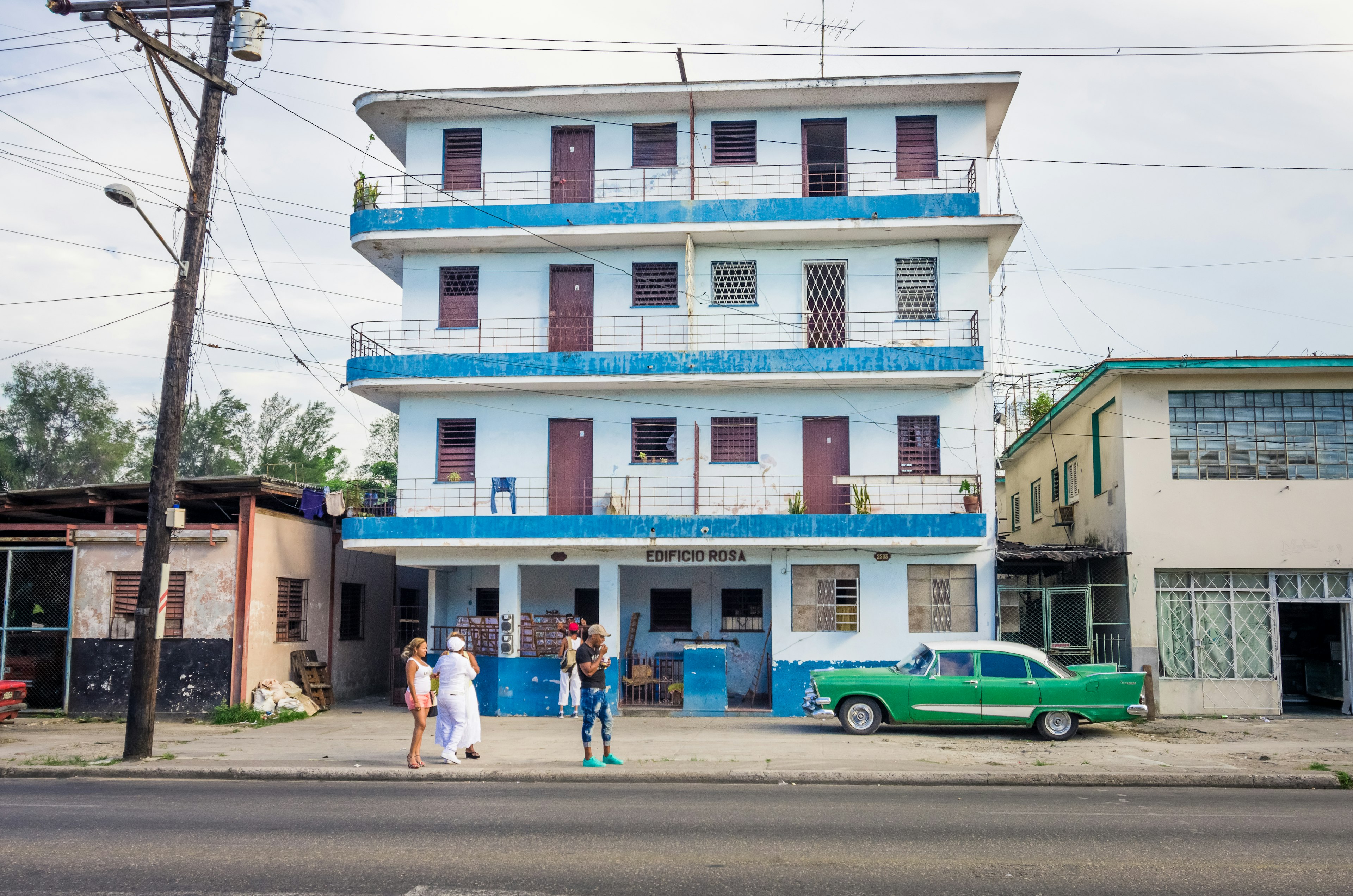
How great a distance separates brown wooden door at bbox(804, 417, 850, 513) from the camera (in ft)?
74.3

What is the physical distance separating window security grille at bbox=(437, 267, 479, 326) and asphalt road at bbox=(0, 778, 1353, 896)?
1292 centimetres

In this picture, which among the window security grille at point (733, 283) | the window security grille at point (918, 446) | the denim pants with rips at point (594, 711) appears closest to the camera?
the denim pants with rips at point (594, 711)

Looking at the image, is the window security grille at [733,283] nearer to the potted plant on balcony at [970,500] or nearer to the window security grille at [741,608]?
the potted plant on balcony at [970,500]

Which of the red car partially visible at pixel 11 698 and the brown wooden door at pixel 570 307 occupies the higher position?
the brown wooden door at pixel 570 307

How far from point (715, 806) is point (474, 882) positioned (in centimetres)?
394

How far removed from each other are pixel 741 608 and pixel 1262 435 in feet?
37.2

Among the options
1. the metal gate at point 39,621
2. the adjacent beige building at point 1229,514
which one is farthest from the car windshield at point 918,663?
the metal gate at point 39,621

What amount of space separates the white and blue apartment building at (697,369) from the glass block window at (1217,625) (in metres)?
3.37

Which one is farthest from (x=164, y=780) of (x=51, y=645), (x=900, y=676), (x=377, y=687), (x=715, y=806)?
(x=377, y=687)

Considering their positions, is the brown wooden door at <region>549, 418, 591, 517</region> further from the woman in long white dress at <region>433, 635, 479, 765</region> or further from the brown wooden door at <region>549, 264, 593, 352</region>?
the woman in long white dress at <region>433, 635, 479, 765</region>

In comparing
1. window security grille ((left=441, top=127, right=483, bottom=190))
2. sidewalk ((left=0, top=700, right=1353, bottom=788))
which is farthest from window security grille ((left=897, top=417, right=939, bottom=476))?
window security grille ((left=441, top=127, right=483, bottom=190))

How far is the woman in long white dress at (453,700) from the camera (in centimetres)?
1434

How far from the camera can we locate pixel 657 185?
2359cm

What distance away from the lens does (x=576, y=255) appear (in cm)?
2353
